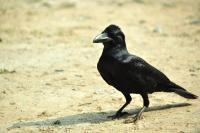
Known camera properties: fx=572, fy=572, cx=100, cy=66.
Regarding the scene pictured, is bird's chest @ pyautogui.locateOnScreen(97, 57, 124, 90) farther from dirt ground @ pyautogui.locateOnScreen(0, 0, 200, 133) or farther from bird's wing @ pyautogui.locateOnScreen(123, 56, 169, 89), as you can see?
dirt ground @ pyautogui.locateOnScreen(0, 0, 200, 133)

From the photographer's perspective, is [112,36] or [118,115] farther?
Answer: [118,115]

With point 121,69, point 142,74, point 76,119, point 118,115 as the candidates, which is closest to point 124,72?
point 121,69

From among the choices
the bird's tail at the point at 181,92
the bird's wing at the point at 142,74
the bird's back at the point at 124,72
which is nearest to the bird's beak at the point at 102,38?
the bird's back at the point at 124,72

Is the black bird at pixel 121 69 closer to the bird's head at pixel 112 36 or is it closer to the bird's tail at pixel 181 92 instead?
the bird's head at pixel 112 36

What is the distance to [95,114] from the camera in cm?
848

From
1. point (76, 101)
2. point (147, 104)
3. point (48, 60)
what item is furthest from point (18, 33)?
point (147, 104)

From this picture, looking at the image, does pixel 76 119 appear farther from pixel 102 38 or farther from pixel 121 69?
pixel 102 38

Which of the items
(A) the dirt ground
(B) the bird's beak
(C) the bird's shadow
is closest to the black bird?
(B) the bird's beak

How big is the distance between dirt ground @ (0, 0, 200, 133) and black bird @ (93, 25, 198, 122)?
1.43ft

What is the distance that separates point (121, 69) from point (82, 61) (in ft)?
14.8

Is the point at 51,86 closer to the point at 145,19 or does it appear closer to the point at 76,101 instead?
the point at 76,101

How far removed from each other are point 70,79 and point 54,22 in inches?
266

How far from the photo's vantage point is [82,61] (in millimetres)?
12227

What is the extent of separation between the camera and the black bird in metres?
7.77
